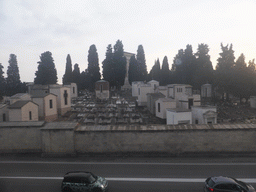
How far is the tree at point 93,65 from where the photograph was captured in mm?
64125

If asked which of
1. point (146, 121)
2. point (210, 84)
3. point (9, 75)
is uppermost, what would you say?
point (9, 75)

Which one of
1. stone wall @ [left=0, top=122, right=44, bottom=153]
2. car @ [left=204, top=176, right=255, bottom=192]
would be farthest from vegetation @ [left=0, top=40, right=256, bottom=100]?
stone wall @ [left=0, top=122, right=44, bottom=153]

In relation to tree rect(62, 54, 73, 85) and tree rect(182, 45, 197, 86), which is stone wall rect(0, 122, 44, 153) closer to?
tree rect(182, 45, 197, 86)

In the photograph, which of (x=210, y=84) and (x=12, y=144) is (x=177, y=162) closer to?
(x=12, y=144)

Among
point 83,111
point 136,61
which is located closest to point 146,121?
point 83,111

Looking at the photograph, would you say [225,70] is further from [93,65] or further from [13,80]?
[13,80]

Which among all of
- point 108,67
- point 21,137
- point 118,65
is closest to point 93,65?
point 108,67

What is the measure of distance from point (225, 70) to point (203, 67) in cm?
713

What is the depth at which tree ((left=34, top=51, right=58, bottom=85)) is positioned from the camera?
5544cm

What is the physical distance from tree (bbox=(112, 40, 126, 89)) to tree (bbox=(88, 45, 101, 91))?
18.9ft

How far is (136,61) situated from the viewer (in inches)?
2640

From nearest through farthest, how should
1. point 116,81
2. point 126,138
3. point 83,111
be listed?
point 126,138
point 83,111
point 116,81

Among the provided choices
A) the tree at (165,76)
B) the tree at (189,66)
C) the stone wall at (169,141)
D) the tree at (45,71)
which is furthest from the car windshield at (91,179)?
the tree at (165,76)

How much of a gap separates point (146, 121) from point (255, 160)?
20.1 meters
